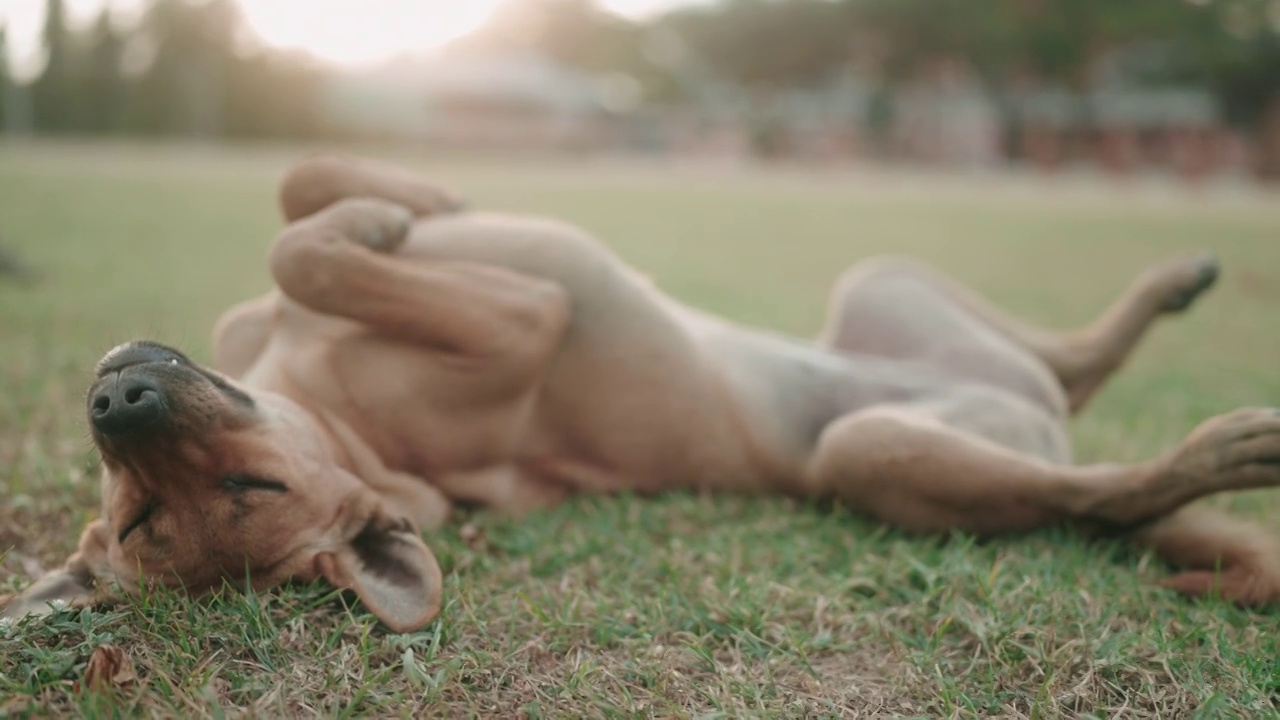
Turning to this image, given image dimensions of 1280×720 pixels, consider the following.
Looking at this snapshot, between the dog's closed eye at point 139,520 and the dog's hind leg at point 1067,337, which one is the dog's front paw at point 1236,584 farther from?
the dog's closed eye at point 139,520

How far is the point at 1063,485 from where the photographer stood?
2576mm

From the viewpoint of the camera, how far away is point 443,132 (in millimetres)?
37156

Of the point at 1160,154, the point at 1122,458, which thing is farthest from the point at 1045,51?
the point at 1122,458

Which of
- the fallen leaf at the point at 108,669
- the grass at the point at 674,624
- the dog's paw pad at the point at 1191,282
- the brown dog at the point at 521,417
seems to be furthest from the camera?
the dog's paw pad at the point at 1191,282

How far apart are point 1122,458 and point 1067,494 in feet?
3.93

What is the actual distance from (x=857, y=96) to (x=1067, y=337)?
→ 122 ft

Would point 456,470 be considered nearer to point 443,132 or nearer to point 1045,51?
point 1045,51

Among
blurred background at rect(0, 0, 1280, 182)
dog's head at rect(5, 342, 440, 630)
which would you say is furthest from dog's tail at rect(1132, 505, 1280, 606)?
blurred background at rect(0, 0, 1280, 182)

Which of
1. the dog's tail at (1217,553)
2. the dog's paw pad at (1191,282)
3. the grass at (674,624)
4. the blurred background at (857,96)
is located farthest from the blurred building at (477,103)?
the dog's tail at (1217,553)

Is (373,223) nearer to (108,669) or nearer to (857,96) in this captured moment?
(108,669)

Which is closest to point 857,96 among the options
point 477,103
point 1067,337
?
point 477,103

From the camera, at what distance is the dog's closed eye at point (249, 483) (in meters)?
2.04

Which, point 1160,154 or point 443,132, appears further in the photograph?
point 443,132

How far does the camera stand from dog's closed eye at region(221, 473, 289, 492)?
6.68 ft
